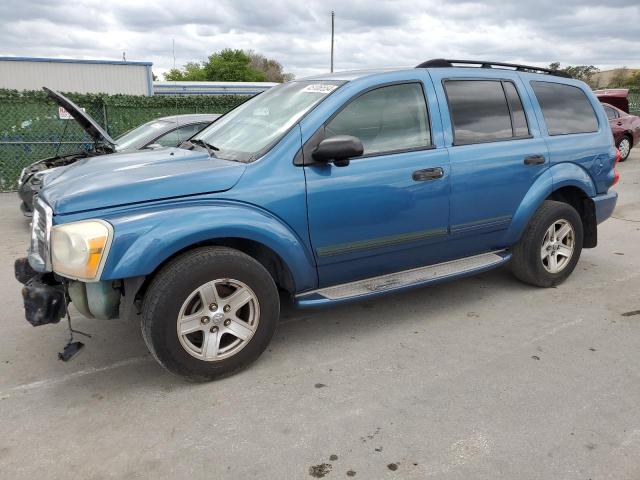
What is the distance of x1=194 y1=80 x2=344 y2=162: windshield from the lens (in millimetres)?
3504

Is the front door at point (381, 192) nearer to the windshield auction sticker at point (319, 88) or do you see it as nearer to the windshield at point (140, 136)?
the windshield auction sticker at point (319, 88)

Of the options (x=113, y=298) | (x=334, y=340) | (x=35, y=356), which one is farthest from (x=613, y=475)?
(x=35, y=356)

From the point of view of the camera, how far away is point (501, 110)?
14.1 ft

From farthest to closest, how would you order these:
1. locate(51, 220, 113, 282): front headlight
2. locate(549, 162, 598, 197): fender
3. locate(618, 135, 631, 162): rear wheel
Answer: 1. locate(618, 135, 631, 162): rear wheel
2. locate(549, 162, 598, 197): fender
3. locate(51, 220, 113, 282): front headlight

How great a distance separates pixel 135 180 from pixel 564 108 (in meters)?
3.70

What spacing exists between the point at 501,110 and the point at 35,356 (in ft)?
12.8

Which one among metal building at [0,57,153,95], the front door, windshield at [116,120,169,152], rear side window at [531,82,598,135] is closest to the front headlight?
the front door

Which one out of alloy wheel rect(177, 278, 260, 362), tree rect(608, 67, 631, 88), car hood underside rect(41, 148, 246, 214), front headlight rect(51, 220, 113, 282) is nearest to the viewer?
front headlight rect(51, 220, 113, 282)

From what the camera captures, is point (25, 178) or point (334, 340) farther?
point (25, 178)

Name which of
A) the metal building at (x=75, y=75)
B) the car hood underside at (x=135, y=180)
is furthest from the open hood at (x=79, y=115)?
the metal building at (x=75, y=75)

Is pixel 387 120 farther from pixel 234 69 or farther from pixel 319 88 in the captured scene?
pixel 234 69

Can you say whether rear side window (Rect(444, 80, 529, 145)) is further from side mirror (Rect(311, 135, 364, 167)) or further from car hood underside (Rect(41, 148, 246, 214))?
car hood underside (Rect(41, 148, 246, 214))

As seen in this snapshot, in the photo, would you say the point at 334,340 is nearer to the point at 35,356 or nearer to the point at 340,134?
the point at 340,134

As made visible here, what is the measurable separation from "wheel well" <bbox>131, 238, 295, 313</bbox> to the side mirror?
0.67 metres
